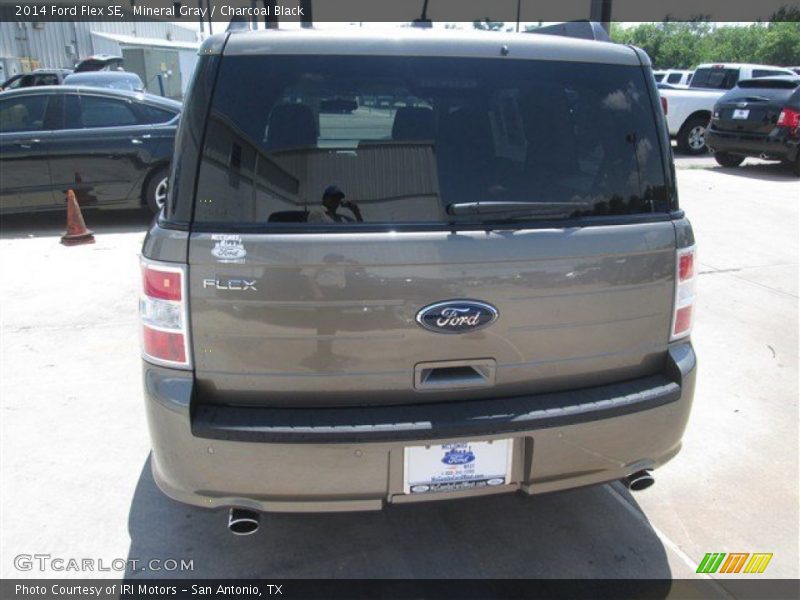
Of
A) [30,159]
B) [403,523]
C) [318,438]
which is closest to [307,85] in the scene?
[318,438]

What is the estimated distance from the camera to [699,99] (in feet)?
48.4

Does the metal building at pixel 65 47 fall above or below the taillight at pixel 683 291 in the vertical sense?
below

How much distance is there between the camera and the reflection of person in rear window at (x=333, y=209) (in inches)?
83.5

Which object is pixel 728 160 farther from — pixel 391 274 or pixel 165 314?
pixel 165 314

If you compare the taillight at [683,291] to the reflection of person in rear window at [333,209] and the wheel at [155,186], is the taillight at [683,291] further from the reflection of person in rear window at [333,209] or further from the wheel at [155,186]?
the wheel at [155,186]

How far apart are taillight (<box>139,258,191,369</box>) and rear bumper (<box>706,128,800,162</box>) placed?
41.9ft

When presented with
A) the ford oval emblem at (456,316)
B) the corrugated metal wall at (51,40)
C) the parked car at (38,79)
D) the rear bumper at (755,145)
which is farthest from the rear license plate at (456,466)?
the corrugated metal wall at (51,40)

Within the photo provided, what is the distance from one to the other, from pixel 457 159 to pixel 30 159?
752 cm

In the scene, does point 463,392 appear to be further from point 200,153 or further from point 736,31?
point 736,31

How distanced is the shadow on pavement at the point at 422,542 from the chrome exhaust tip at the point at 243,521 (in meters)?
0.42

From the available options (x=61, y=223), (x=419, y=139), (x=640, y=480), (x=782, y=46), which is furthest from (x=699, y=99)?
(x=782, y=46)

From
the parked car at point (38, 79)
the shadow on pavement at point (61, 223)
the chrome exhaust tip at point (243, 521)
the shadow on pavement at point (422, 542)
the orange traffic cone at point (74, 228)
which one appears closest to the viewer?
the chrome exhaust tip at point (243, 521)

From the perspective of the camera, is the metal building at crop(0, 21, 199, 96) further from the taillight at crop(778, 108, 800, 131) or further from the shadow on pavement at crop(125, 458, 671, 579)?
the shadow on pavement at crop(125, 458, 671, 579)

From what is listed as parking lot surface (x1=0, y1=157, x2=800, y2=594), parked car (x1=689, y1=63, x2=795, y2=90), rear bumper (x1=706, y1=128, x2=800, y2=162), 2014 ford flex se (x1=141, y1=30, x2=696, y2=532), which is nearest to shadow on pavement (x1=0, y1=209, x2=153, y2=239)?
parking lot surface (x1=0, y1=157, x2=800, y2=594)
